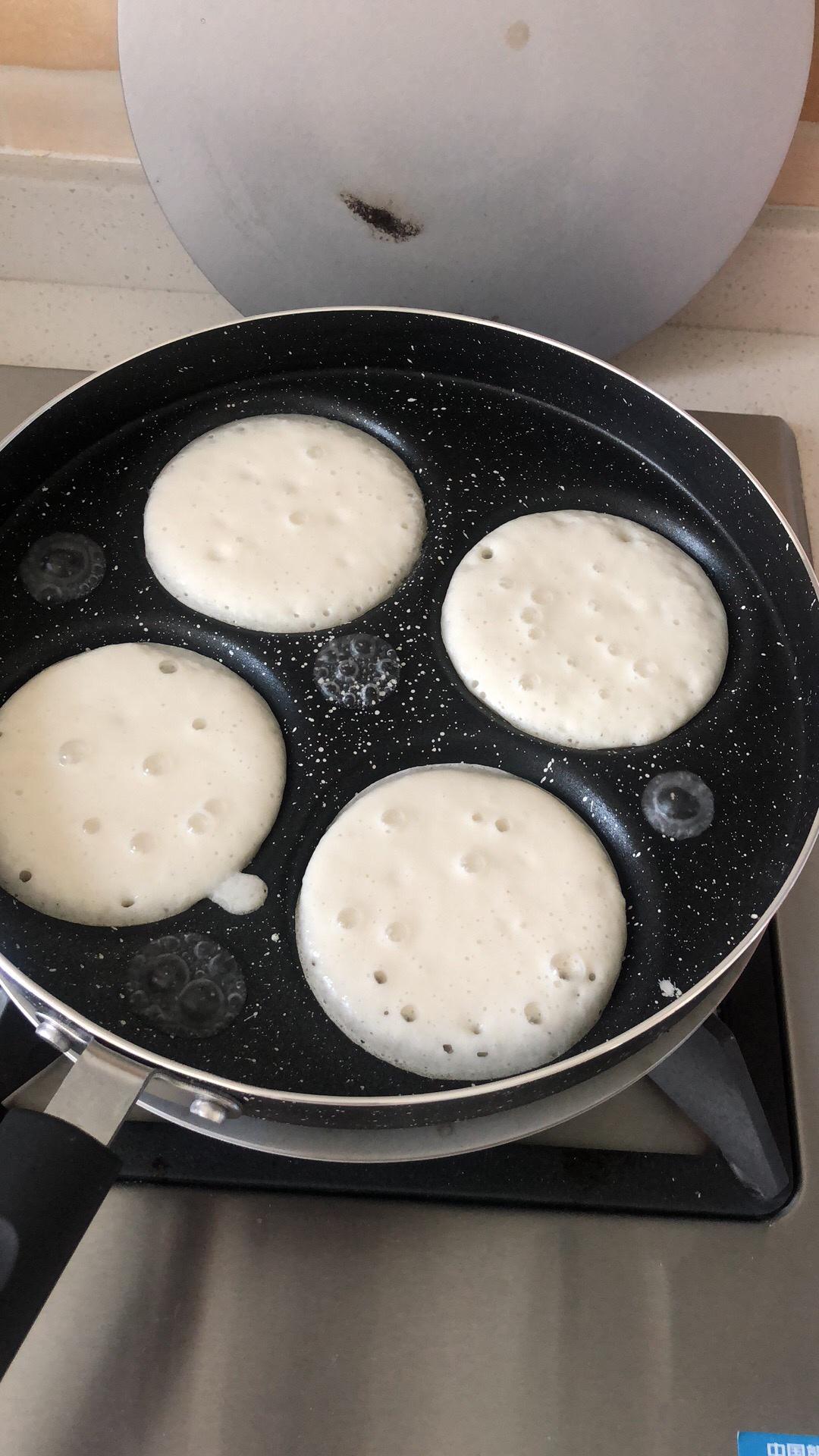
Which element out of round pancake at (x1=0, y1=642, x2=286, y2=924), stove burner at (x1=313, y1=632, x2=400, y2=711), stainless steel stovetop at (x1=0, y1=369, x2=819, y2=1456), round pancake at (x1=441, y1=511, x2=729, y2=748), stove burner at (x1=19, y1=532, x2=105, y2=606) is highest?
round pancake at (x1=441, y1=511, x2=729, y2=748)

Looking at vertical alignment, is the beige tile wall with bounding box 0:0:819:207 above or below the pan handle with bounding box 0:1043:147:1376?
above

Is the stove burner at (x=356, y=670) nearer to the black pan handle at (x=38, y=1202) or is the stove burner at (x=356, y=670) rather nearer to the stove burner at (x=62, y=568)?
the stove burner at (x=62, y=568)

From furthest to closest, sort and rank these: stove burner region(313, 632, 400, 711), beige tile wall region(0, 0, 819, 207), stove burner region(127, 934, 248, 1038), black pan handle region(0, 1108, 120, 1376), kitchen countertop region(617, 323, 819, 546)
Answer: kitchen countertop region(617, 323, 819, 546)
beige tile wall region(0, 0, 819, 207)
stove burner region(313, 632, 400, 711)
stove burner region(127, 934, 248, 1038)
black pan handle region(0, 1108, 120, 1376)

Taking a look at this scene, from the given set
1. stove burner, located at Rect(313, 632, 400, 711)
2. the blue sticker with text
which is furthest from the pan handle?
the blue sticker with text

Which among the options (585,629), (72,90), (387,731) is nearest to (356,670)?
(387,731)

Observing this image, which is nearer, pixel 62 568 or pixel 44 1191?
pixel 44 1191

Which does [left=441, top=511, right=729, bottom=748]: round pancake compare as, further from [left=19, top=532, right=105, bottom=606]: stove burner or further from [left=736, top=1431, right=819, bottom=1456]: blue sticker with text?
[left=736, top=1431, right=819, bottom=1456]: blue sticker with text

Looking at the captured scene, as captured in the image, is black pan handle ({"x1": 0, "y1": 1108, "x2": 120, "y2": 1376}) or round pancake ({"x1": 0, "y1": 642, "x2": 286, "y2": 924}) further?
round pancake ({"x1": 0, "y1": 642, "x2": 286, "y2": 924})

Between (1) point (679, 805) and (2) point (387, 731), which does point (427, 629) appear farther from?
(1) point (679, 805)
